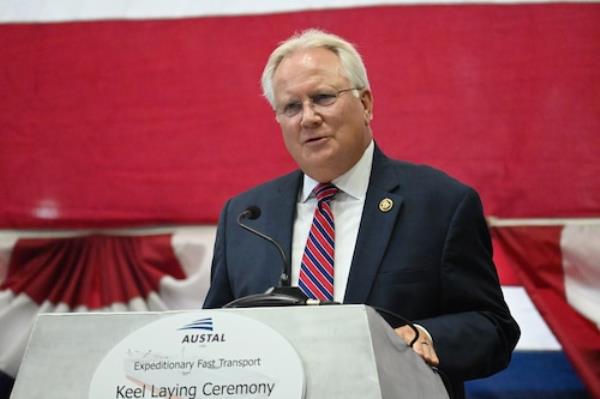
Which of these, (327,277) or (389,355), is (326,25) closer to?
(327,277)

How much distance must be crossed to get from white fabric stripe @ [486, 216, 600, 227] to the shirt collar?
2.78ft

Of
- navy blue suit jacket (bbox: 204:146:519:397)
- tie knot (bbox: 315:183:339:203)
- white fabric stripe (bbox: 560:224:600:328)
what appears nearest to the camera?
navy blue suit jacket (bbox: 204:146:519:397)

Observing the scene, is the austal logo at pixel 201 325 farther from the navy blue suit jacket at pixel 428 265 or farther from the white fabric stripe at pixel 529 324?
the white fabric stripe at pixel 529 324

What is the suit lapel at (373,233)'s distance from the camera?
4.45 ft

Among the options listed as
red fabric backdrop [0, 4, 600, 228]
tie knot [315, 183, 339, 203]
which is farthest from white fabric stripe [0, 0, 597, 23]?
tie knot [315, 183, 339, 203]

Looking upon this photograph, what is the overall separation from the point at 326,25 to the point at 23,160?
1296 millimetres

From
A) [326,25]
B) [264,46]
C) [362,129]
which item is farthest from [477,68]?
[362,129]

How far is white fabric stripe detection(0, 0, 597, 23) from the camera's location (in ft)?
8.93

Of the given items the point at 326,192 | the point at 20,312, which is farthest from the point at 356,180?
the point at 20,312

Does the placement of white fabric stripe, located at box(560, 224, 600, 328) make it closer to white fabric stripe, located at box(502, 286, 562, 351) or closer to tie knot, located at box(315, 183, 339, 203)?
white fabric stripe, located at box(502, 286, 562, 351)

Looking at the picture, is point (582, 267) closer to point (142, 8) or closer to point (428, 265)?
point (428, 265)

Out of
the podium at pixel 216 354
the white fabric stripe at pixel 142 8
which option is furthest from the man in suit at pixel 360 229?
the white fabric stripe at pixel 142 8

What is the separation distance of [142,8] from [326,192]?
5.26 ft

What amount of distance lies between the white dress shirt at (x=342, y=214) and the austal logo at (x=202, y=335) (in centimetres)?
64
